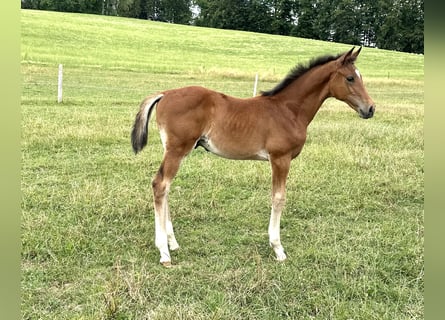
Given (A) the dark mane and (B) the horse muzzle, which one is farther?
(A) the dark mane

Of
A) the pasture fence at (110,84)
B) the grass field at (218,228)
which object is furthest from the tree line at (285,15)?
the grass field at (218,228)

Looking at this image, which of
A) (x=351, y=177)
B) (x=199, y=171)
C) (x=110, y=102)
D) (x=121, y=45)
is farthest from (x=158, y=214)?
(x=121, y=45)

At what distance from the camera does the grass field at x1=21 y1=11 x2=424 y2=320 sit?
3.34 meters

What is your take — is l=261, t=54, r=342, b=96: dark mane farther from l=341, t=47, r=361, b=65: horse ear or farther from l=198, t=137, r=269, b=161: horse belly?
l=198, t=137, r=269, b=161: horse belly

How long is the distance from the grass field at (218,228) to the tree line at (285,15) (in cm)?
4772

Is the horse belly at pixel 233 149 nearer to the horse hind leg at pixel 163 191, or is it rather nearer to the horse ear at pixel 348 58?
the horse hind leg at pixel 163 191

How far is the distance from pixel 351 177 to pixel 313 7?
63893 mm

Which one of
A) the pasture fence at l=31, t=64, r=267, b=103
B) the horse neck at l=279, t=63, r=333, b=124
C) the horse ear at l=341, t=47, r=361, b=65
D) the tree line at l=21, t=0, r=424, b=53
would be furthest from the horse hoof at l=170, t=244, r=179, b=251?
the tree line at l=21, t=0, r=424, b=53

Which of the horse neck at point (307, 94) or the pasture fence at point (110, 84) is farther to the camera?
the pasture fence at point (110, 84)

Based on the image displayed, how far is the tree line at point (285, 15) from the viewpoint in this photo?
56.8 meters

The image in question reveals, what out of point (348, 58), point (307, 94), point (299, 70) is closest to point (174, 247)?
point (307, 94)

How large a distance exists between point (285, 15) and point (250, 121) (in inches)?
2727

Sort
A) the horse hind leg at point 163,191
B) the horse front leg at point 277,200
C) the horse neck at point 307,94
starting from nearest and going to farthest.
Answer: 1. the horse hind leg at point 163,191
2. the horse front leg at point 277,200
3. the horse neck at point 307,94

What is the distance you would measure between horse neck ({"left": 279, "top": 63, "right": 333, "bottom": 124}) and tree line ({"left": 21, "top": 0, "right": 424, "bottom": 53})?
49.9m
